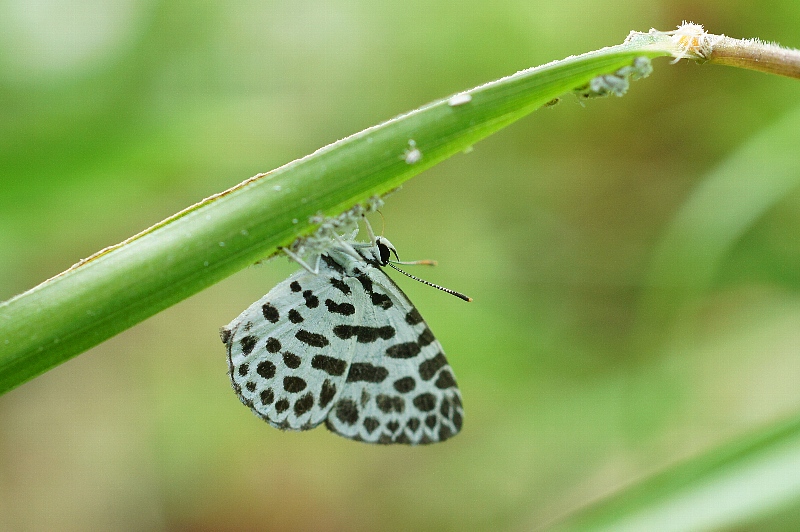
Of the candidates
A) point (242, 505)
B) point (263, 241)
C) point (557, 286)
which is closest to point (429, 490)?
point (242, 505)

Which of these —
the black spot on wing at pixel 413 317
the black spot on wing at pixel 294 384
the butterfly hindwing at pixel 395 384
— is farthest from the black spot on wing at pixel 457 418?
the black spot on wing at pixel 294 384

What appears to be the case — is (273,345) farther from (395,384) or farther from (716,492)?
(716,492)

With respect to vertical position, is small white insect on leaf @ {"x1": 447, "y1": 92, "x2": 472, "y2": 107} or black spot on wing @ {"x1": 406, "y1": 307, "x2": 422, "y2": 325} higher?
black spot on wing @ {"x1": 406, "y1": 307, "x2": 422, "y2": 325}

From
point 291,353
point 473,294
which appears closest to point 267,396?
point 291,353

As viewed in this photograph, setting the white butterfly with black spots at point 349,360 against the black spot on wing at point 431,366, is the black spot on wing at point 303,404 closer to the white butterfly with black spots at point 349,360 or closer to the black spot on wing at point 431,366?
the white butterfly with black spots at point 349,360

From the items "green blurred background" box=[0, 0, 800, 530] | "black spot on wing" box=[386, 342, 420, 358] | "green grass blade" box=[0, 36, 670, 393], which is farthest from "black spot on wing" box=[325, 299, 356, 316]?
"green blurred background" box=[0, 0, 800, 530]

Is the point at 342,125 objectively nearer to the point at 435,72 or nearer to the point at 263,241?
the point at 435,72

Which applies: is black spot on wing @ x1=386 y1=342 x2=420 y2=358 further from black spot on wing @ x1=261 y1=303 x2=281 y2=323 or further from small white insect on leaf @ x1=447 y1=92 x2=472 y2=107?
small white insect on leaf @ x1=447 y1=92 x2=472 y2=107
